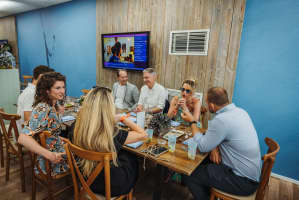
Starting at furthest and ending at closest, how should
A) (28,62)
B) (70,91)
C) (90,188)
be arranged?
(28,62), (70,91), (90,188)

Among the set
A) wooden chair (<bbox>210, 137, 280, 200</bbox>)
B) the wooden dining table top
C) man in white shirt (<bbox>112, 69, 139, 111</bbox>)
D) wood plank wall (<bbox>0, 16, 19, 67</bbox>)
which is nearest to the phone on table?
the wooden dining table top

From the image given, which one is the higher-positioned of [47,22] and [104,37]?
[47,22]

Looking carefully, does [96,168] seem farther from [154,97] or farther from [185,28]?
[185,28]

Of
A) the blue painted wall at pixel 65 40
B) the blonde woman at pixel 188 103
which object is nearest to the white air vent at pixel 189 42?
the blonde woman at pixel 188 103

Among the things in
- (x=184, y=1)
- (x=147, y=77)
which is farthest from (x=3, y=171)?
(x=184, y=1)

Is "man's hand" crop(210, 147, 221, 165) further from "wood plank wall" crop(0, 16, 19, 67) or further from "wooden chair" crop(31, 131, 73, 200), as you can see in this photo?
"wood plank wall" crop(0, 16, 19, 67)

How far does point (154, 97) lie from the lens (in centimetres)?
308

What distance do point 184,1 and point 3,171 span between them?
3.75m

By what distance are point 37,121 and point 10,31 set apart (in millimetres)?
7410

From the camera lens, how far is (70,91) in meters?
5.31

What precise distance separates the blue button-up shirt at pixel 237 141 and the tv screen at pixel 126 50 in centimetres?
228

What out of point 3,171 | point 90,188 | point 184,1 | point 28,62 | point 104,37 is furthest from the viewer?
point 28,62

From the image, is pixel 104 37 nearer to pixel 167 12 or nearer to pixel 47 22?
pixel 167 12

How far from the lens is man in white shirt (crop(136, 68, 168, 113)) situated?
2990 millimetres
